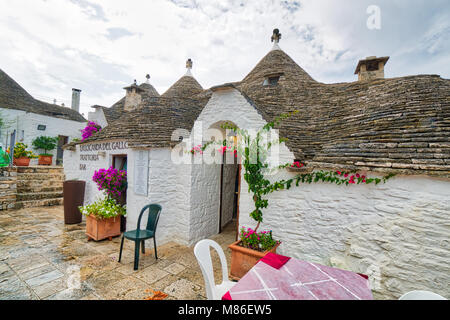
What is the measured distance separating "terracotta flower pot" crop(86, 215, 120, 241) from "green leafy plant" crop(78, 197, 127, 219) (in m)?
0.12

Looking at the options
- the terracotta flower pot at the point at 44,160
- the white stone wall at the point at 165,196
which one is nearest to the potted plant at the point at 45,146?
the terracotta flower pot at the point at 44,160

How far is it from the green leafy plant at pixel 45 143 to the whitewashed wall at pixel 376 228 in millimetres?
17075

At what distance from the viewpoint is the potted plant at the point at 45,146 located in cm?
1365

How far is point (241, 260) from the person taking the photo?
377cm

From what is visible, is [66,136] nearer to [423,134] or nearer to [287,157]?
[287,157]

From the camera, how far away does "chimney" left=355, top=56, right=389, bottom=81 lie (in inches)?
283

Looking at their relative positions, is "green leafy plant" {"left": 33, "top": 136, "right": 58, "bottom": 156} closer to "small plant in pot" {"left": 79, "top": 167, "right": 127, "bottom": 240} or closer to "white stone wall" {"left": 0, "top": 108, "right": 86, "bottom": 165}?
"white stone wall" {"left": 0, "top": 108, "right": 86, "bottom": 165}

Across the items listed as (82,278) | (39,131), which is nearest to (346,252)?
(82,278)

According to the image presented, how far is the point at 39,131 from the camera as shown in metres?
14.0

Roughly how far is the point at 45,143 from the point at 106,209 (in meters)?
13.5

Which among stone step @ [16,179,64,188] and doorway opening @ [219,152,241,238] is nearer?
doorway opening @ [219,152,241,238]

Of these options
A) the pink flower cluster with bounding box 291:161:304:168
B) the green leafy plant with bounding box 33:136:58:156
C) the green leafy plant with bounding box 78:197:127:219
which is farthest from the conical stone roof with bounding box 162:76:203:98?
the green leafy plant with bounding box 33:136:58:156

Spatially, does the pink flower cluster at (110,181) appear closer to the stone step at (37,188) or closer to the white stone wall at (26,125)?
the stone step at (37,188)

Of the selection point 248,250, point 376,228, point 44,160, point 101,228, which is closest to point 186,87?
point 101,228
